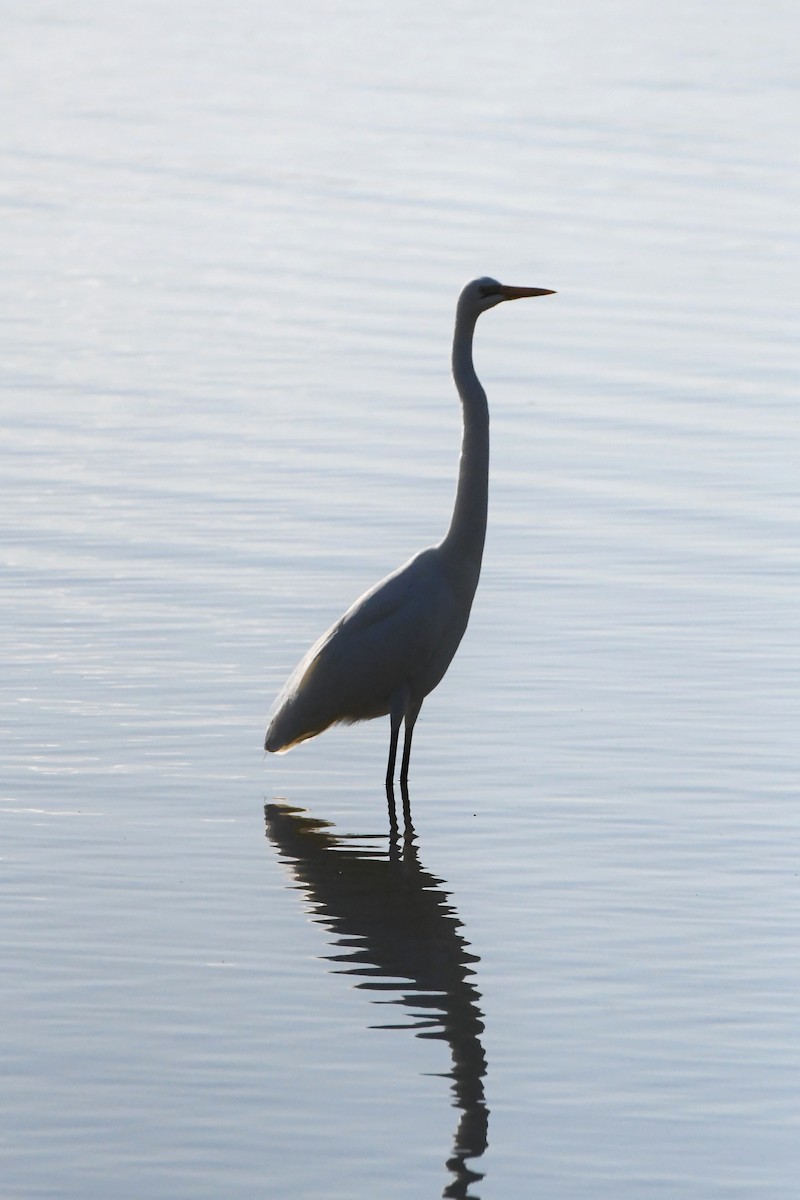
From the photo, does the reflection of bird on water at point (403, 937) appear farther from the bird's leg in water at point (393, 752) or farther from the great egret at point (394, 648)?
the great egret at point (394, 648)

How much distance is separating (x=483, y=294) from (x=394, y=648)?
5.34ft

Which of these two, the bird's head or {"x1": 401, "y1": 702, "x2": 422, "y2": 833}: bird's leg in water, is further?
the bird's head

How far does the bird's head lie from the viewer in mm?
9727

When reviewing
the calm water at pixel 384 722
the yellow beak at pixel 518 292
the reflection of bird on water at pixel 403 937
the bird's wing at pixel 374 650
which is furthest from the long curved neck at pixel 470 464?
the reflection of bird on water at pixel 403 937

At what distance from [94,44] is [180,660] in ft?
80.5

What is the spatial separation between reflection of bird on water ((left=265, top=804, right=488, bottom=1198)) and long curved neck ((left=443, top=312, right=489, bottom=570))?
1.40 m

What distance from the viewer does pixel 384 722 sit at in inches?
407

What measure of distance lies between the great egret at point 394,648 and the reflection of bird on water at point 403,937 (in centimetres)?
51

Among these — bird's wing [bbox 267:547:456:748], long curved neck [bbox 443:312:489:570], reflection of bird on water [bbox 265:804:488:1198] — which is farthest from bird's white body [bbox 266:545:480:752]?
reflection of bird on water [bbox 265:804:488:1198]

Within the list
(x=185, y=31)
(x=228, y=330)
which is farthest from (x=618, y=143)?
(x=185, y=31)

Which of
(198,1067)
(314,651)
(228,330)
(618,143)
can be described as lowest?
(198,1067)

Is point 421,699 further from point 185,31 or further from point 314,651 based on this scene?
point 185,31

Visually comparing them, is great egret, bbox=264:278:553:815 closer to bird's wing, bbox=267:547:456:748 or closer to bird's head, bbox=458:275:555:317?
bird's wing, bbox=267:547:456:748

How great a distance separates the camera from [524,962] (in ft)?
23.5
